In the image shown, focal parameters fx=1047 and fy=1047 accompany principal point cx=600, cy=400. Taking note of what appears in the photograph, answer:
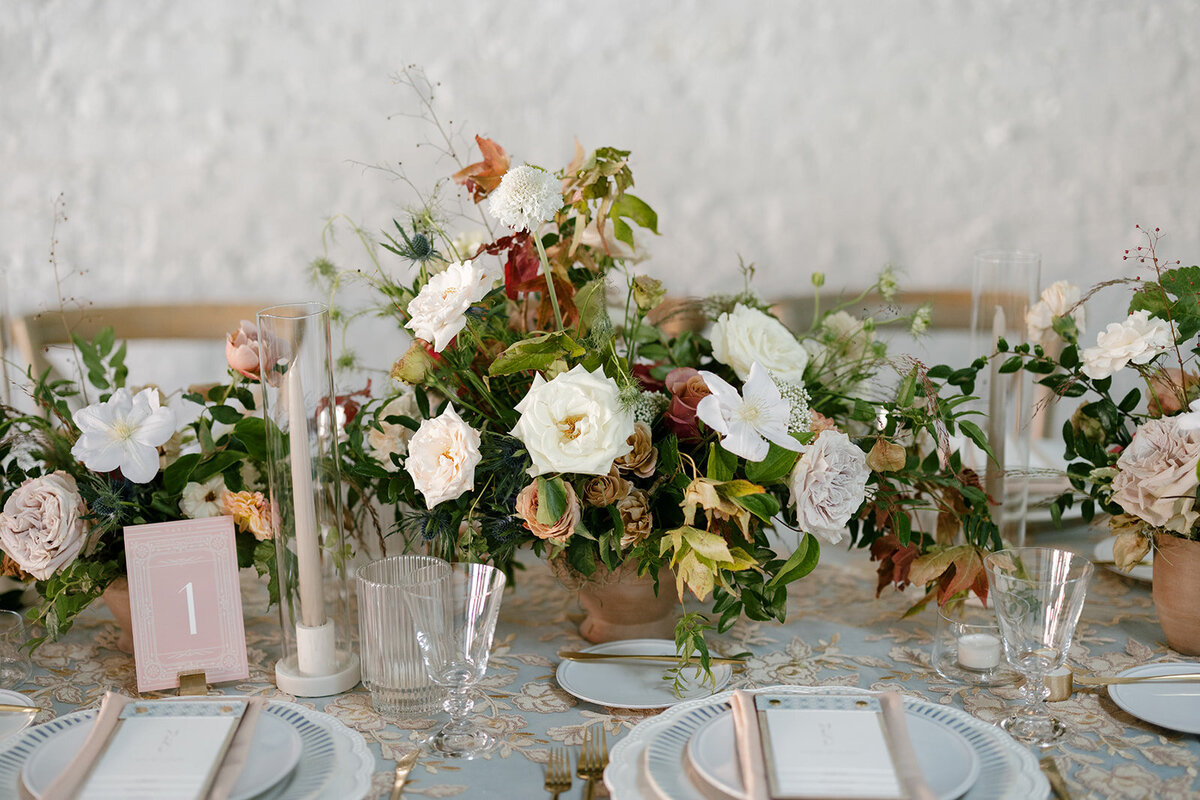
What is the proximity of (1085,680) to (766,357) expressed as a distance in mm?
438

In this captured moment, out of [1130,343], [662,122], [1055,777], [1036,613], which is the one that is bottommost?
[1055,777]

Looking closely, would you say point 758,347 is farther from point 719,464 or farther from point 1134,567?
point 1134,567

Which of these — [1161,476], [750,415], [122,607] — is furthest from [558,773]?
[1161,476]

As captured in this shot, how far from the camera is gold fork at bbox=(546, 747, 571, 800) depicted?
2.77 ft

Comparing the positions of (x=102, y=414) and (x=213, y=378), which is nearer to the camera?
(x=102, y=414)

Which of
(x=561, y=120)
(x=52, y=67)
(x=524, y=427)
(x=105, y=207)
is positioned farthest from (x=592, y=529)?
(x=52, y=67)

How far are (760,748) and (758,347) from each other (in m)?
0.44

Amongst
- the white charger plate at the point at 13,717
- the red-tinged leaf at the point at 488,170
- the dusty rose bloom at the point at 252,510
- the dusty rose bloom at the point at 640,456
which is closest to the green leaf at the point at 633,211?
the red-tinged leaf at the point at 488,170

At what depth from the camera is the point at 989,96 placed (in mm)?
1872

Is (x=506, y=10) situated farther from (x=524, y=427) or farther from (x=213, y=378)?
(x=524, y=427)

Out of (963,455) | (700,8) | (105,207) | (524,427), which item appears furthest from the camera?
(105,207)

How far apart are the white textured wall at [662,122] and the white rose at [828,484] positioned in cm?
101

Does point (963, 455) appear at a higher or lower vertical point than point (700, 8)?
lower

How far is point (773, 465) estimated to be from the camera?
97 centimetres
